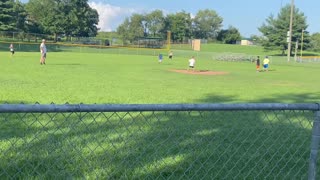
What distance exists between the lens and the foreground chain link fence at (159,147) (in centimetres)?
479

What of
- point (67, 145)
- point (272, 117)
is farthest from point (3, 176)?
point (272, 117)

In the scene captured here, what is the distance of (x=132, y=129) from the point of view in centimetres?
790

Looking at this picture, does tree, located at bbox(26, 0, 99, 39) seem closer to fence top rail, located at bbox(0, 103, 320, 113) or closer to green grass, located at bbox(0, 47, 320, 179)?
green grass, located at bbox(0, 47, 320, 179)

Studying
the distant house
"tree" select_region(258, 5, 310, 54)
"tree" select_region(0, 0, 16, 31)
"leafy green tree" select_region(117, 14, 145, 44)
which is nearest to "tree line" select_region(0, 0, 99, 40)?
"tree" select_region(0, 0, 16, 31)

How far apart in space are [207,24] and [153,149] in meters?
159

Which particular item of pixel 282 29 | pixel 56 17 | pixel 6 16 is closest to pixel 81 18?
pixel 56 17

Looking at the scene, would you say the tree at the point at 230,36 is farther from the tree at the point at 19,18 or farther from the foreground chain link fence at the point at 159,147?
the foreground chain link fence at the point at 159,147

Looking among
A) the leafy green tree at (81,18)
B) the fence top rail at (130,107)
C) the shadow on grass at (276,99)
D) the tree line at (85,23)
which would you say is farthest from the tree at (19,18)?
the fence top rail at (130,107)

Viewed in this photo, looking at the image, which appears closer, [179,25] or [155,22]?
[179,25]

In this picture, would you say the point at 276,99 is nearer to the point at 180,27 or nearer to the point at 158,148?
the point at 158,148

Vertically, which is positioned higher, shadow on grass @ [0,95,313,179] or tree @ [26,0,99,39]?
tree @ [26,0,99,39]

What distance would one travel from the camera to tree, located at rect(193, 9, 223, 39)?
161 meters

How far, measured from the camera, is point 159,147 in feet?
21.8

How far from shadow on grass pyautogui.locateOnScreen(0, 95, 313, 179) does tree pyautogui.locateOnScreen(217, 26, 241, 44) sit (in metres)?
143
